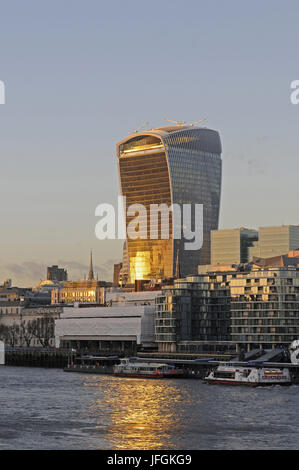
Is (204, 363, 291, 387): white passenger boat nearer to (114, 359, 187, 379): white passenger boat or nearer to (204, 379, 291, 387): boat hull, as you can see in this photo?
(204, 379, 291, 387): boat hull

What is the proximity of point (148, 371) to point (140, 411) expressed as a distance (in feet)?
248

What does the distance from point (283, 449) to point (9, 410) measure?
4390 centimetres

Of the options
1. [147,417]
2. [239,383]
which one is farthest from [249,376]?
[147,417]

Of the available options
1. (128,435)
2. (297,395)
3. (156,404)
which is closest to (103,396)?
(156,404)

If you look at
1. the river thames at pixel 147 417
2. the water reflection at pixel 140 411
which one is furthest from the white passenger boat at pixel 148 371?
the river thames at pixel 147 417

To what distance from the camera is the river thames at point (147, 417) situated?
3593 inches

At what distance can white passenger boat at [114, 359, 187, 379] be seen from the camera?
188600 mm

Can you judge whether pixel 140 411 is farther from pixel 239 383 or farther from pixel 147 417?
pixel 239 383

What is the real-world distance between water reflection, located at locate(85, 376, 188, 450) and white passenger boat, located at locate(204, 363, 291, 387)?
7.73 metres

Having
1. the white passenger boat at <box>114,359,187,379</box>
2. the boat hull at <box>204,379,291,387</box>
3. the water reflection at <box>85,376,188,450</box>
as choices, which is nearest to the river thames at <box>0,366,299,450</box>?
the water reflection at <box>85,376,188,450</box>

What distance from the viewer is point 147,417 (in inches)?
4323

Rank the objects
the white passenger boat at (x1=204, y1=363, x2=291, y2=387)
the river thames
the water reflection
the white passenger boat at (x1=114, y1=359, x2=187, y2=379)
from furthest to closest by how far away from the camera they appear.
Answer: the white passenger boat at (x1=114, y1=359, x2=187, y2=379), the white passenger boat at (x1=204, y1=363, x2=291, y2=387), the water reflection, the river thames

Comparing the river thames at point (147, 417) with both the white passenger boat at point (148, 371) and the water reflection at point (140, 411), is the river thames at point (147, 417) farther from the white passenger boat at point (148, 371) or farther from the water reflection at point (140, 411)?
the white passenger boat at point (148, 371)
